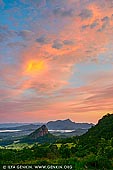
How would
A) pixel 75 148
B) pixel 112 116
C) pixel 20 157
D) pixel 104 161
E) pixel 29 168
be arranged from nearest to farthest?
pixel 29 168, pixel 104 161, pixel 20 157, pixel 75 148, pixel 112 116

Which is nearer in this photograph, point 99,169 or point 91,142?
point 99,169

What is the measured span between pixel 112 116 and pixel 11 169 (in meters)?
51.0

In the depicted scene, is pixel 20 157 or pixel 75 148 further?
pixel 75 148

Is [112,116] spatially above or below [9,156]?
above

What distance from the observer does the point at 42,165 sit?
3725 cm

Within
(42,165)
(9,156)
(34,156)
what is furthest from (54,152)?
(42,165)

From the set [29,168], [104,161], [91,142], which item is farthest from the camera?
[91,142]

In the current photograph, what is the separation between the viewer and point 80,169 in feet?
116

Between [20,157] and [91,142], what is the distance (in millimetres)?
17441

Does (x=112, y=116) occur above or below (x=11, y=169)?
above

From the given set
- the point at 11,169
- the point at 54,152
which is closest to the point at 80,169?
the point at 11,169

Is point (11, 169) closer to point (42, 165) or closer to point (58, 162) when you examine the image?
point (42, 165)

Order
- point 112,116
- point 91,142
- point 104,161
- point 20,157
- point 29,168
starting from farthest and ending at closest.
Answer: point 112,116
point 91,142
point 20,157
point 104,161
point 29,168

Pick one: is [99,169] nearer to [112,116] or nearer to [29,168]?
[29,168]
